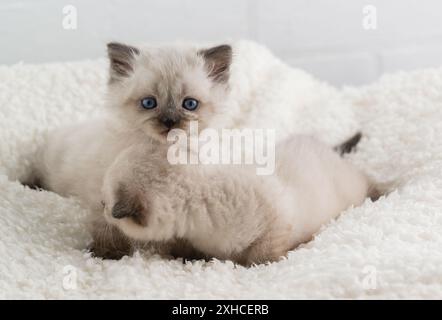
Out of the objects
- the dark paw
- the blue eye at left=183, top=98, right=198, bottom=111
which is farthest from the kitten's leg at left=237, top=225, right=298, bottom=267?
the blue eye at left=183, top=98, right=198, bottom=111

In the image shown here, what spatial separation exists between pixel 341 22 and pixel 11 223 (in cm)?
183

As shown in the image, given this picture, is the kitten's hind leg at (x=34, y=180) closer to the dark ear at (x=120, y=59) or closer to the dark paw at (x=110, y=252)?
the dark ear at (x=120, y=59)

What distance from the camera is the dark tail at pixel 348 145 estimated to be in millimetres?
2090


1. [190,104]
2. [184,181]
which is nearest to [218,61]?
[190,104]

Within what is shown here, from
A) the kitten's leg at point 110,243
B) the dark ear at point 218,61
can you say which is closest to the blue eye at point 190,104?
the dark ear at point 218,61

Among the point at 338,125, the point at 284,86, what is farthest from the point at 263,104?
the point at 338,125

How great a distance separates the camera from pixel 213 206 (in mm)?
1244

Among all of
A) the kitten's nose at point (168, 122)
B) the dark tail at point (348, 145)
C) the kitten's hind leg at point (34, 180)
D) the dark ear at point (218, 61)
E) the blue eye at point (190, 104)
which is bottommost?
the kitten's hind leg at point (34, 180)

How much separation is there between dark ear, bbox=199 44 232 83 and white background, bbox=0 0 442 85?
1.04 metres

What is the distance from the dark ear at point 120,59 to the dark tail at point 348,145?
812mm

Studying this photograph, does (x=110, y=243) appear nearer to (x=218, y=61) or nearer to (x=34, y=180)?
(x=218, y=61)

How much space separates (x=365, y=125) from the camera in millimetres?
2209

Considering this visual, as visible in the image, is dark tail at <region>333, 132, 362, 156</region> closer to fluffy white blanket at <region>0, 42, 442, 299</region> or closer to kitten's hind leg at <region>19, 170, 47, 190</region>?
fluffy white blanket at <region>0, 42, 442, 299</region>

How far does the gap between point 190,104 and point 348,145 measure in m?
0.81
